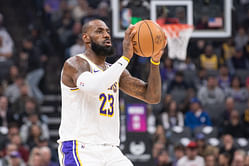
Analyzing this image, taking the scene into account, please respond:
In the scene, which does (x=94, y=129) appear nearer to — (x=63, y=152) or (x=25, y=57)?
(x=63, y=152)

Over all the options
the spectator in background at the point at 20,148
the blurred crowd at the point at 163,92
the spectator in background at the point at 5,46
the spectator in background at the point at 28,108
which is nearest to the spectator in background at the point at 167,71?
the blurred crowd at the point at 163,92

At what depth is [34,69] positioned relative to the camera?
47.5 ft

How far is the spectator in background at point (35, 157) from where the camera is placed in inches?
405

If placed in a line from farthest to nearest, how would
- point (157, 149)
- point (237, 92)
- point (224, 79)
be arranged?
1. point (224, 79)
2. point (237, 92)
3. point (157, 149)

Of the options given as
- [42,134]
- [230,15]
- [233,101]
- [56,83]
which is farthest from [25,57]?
[230,15]

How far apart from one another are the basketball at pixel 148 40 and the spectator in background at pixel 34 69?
8624mm

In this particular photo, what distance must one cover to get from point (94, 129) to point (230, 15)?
17.5ft

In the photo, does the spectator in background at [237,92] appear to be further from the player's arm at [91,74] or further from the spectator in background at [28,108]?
the player's arm at [91,74]

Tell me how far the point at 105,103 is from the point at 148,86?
1.96 feet

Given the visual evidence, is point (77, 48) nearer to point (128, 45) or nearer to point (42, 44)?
point (42, 44)

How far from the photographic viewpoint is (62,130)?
5336 mm

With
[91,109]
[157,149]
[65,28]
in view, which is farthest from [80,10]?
[91,109]

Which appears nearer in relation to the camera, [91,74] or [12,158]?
[91,74]

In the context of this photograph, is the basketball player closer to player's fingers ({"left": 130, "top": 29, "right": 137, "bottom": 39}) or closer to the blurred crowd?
player's fingers ({"left": 130, "top": 29, "right": 137, "bottom": 39})
